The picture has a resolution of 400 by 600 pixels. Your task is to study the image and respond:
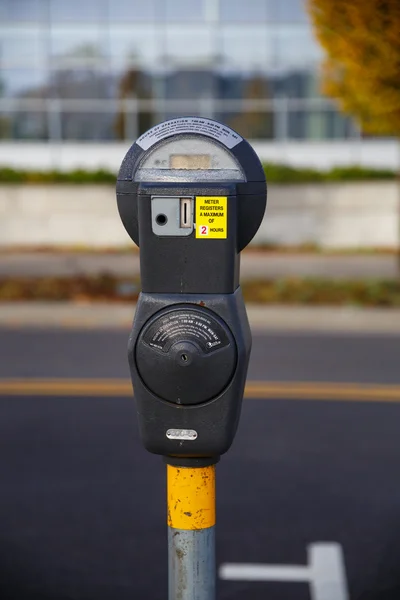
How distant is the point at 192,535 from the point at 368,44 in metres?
7.26

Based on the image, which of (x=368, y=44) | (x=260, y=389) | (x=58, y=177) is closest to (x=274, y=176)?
(x=58, y=177)

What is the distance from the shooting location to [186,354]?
2.25m

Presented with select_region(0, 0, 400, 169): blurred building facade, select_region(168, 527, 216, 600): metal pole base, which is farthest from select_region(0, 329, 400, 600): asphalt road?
select_region(0, 0, 400, 169): blurred building facade

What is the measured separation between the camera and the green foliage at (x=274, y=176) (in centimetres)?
1569

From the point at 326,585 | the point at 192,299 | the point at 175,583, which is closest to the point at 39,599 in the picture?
the point at 326,585

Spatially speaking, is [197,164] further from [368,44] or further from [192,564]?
[368,44]

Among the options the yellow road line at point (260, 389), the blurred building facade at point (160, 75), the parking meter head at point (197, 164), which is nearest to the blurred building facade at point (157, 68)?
the blurred building facade at point (160, 75)

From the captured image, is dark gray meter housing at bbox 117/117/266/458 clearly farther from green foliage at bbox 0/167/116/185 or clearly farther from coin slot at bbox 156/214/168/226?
green foliage at bbox 0/167/116/185

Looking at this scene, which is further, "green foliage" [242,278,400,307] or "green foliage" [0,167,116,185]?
"green foliage" [0,167,116,185]

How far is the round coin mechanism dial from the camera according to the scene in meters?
2.24

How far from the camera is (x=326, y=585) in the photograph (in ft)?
12.0

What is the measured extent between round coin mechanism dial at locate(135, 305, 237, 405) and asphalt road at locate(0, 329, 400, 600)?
1592 millimetres

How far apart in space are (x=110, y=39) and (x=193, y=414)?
17548 millimetres

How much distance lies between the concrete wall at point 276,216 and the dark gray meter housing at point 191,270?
13.3 meters
